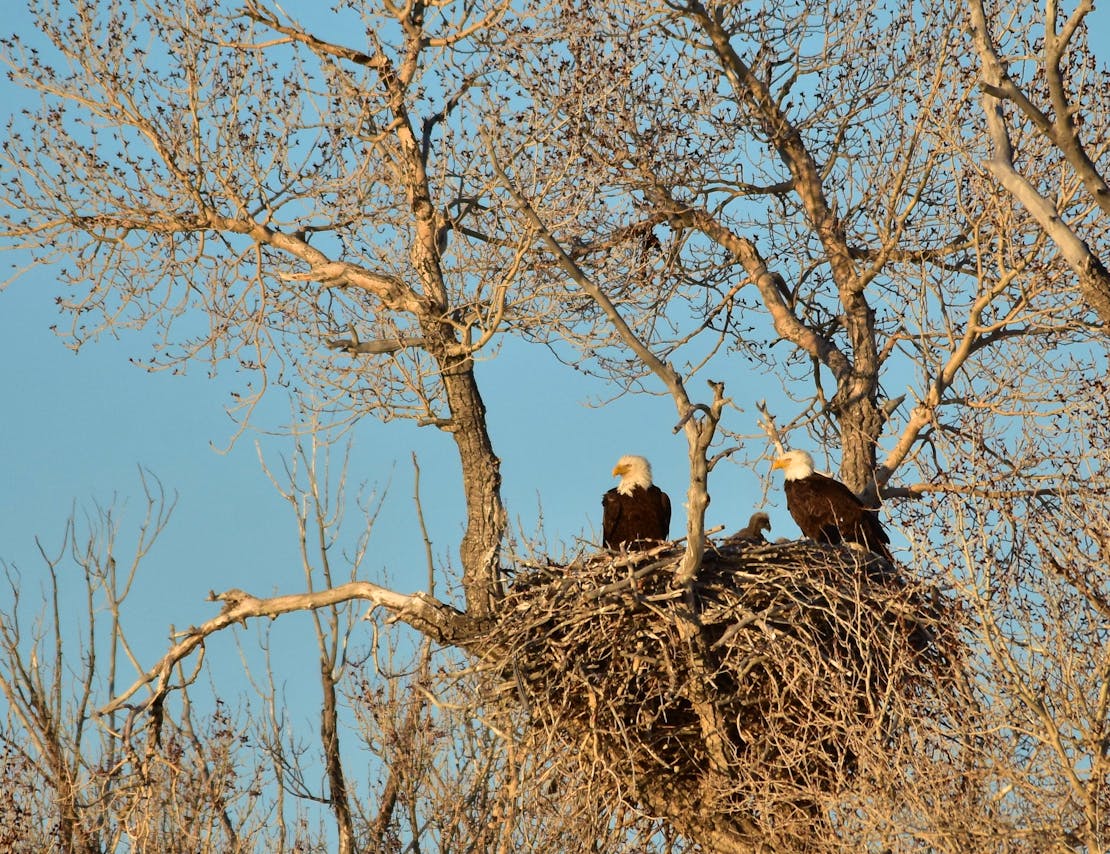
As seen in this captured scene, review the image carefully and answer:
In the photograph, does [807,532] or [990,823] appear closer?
[990,823]

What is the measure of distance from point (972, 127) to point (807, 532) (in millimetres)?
2848

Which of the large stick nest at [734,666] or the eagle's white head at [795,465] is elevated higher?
the eagle's white head at [795,465]

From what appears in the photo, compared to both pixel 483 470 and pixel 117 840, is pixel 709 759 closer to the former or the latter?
pixel 483 470

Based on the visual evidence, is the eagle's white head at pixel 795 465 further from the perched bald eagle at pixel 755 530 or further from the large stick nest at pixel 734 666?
the large stick nest at pixel 734 666

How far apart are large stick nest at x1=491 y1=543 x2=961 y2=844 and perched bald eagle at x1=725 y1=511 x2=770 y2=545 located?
0.65 meters

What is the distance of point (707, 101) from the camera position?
34.2 ft

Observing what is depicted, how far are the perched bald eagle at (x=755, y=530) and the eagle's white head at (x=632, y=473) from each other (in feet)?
2.39

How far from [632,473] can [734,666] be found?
255 centimetres

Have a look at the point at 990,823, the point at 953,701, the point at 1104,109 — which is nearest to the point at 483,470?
the point at 953,701

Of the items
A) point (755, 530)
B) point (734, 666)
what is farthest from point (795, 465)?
point (734, 666)

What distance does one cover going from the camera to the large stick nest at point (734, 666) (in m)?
7.93

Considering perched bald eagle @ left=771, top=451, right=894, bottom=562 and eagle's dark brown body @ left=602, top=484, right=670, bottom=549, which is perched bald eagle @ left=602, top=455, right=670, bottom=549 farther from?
perched bald eagle @ left=771, top=451, right=894, bottom=562

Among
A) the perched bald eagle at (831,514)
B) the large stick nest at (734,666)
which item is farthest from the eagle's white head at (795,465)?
the large stick nest at (734,666)

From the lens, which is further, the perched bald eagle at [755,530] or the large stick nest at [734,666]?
the perched bald eagle at [755,530]
